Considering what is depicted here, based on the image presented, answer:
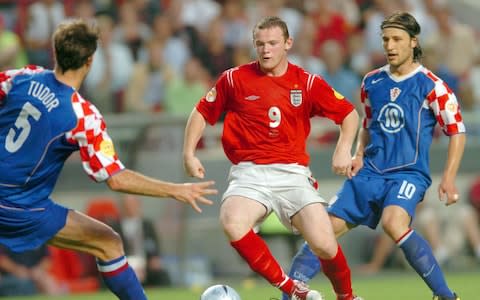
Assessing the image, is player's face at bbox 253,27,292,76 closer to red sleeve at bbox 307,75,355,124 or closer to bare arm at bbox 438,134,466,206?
red sleeve at bbox 307,75,355,124

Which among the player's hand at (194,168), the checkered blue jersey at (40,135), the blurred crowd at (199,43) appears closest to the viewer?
the checkered blue jersey at (40,135)

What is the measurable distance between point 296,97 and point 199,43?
24.8 ft

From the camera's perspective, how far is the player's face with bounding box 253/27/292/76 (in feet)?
28.9

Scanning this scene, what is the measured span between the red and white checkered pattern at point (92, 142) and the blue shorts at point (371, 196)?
225 cm

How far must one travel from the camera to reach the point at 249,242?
8.54 metres

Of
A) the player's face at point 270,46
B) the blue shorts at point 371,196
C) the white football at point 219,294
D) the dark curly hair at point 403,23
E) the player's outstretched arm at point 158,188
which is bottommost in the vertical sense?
the white football at point 219,294

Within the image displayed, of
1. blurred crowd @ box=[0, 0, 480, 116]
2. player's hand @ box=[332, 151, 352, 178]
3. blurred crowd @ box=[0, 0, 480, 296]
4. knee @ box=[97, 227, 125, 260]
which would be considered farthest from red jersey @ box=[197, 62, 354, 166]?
blurred crowd @ box=[0, 0, 480, 116]

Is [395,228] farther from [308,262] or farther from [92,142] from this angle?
[92,142]

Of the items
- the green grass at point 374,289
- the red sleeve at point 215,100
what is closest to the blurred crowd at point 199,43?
the green grass at point 374,289

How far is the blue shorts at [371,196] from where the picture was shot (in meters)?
9.12

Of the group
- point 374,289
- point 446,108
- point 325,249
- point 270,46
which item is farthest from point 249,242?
point 374,289

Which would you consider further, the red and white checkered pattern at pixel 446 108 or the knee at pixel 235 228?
the red and white checkered pattern at pixel 446 108

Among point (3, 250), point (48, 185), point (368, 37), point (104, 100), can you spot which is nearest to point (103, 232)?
point (48, 185)

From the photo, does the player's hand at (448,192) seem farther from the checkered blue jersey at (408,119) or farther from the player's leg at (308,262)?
the player's leg at (308,262)
